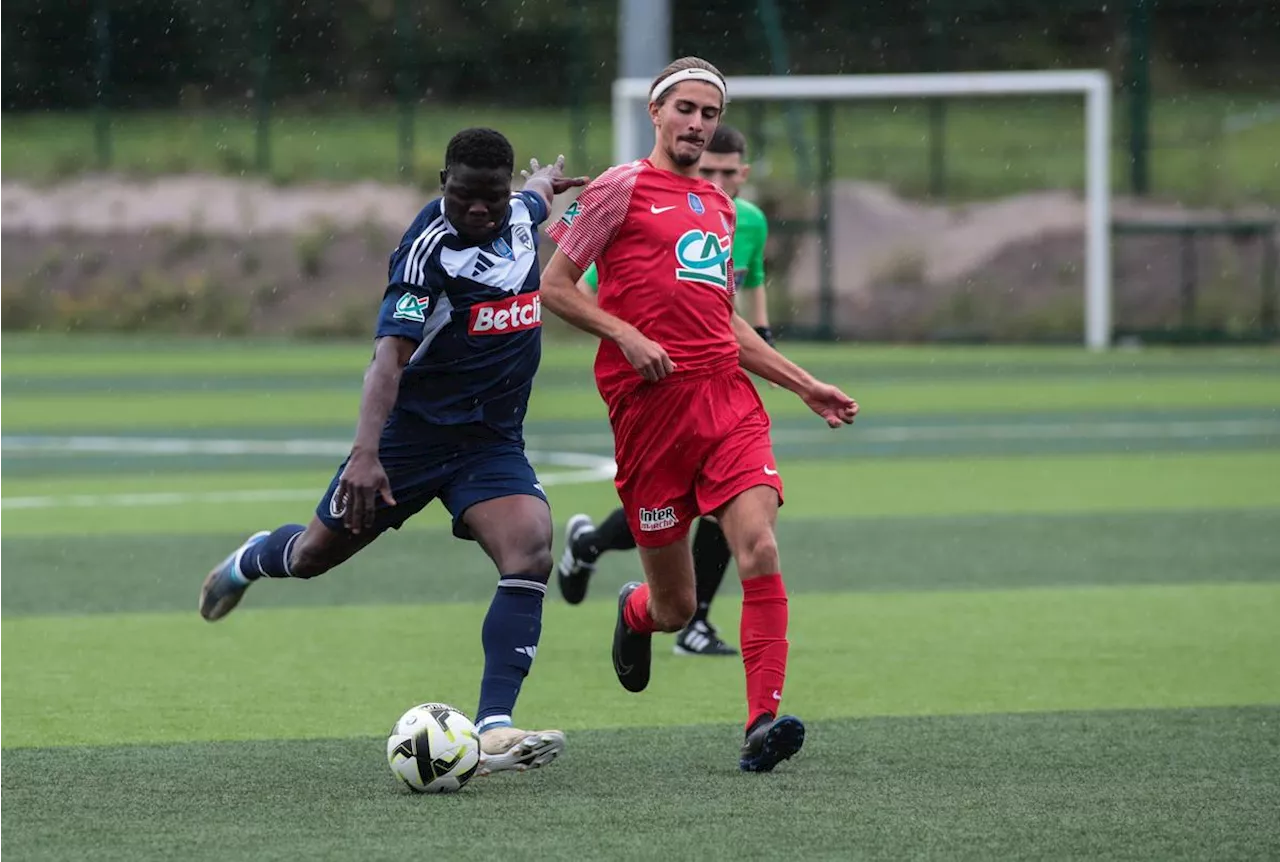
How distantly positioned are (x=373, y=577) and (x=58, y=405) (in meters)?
12.4

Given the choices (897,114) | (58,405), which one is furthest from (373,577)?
(897,114)

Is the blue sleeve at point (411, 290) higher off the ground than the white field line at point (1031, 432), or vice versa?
the blue sleeve at point (411, 290)

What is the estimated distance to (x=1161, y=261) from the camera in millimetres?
33062

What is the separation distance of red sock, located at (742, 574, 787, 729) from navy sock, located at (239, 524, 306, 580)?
1.64m

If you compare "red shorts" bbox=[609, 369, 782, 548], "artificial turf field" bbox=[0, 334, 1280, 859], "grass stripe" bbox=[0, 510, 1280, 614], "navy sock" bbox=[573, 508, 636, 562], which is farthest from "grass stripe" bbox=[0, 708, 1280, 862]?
"grass stripe" bbox=[0, 510, 1280, 614]

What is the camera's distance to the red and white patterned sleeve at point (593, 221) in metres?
7.43

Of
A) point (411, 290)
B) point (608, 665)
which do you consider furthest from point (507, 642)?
point (608, 665)

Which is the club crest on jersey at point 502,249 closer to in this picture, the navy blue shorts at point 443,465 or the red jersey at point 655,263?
the red jersey at point 655,263

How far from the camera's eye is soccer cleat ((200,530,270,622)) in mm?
8250

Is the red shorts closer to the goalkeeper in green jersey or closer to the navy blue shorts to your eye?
A: the navy blue shorts

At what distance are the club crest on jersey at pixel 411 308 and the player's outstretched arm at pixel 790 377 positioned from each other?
3.96 feet

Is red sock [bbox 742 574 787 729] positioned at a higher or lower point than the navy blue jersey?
lower

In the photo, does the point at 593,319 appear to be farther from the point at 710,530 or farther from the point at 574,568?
the point at 574,568

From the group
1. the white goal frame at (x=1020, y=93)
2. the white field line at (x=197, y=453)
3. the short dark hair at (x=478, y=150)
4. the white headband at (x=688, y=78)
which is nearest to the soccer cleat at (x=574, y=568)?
the white headband at (x=688, y=78)
